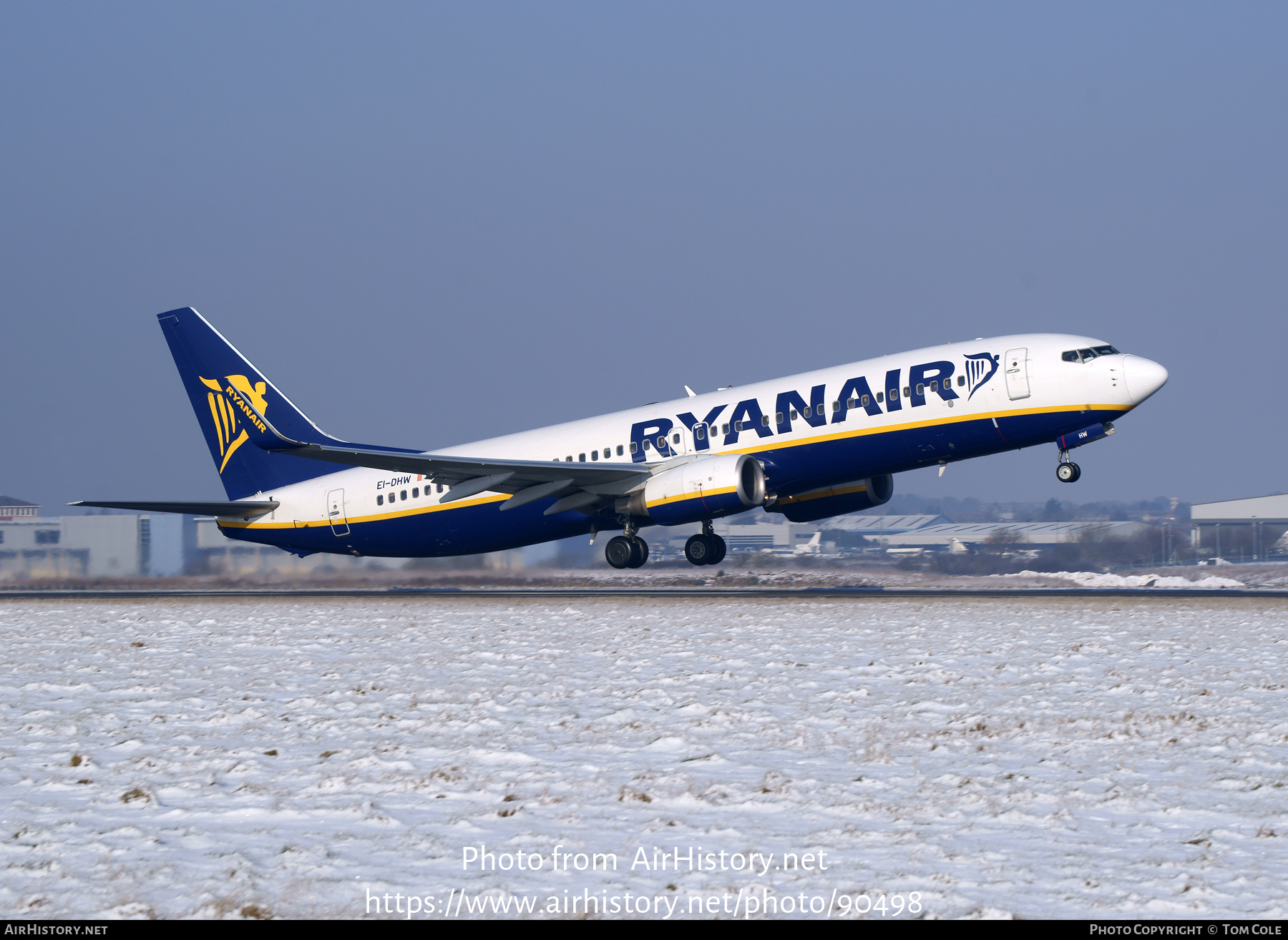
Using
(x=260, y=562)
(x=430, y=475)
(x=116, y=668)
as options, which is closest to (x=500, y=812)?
(x=116, y=668)

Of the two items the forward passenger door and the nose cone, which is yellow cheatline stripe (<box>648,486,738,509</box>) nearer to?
the forward passenger door

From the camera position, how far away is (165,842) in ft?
25.8

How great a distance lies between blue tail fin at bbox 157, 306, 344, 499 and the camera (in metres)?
37.0

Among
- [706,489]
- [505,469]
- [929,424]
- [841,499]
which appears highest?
[929,424]

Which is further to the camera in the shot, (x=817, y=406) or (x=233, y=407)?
(x=233, y=407)

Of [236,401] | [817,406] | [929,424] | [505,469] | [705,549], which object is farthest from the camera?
[236,401]

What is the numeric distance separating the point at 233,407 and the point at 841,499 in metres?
20.0

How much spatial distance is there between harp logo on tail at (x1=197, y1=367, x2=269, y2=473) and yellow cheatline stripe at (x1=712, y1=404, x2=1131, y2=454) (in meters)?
17.5

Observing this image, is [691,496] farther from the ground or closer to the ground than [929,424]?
closer to the ground

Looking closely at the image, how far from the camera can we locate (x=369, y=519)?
3503 centimetres

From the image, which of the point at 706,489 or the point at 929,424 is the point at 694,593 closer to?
the point at 706,489

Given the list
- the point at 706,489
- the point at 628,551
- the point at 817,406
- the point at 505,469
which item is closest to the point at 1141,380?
the point at 817,406

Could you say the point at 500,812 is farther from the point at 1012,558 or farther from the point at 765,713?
the point at 1012,558

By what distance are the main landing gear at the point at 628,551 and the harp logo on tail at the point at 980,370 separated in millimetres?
9654
